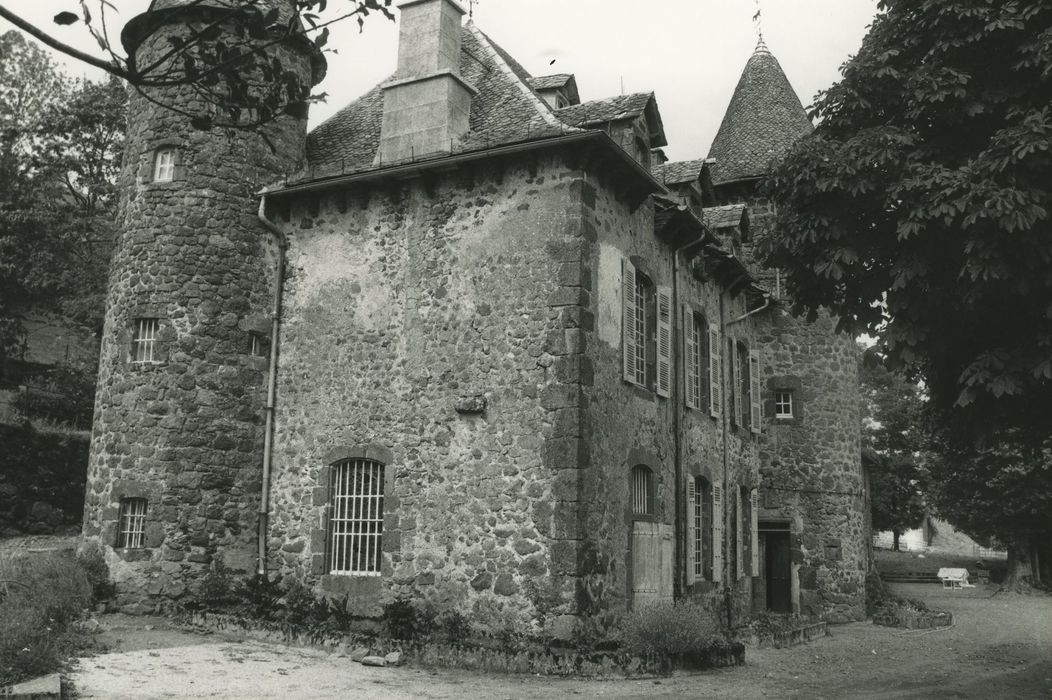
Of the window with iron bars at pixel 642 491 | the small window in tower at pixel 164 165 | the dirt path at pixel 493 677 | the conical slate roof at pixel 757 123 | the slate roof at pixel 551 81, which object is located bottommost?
the dirt path at pixel 493 677

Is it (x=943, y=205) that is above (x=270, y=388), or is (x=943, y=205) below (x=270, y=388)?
above

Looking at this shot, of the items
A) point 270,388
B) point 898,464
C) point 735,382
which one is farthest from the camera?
point 898,464

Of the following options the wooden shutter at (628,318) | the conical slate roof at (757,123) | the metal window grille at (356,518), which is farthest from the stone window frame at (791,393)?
the metal window grille at (356,518)

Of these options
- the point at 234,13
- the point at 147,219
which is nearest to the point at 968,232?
the point at 234,13

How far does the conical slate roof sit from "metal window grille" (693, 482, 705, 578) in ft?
27.3

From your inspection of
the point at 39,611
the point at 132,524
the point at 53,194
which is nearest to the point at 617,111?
the point at 132,524

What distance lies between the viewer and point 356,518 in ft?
42.1

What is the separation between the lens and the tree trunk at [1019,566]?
32719 mm

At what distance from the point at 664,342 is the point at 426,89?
17.4 ft

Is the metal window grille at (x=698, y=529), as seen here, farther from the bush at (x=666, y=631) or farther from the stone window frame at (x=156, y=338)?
the stone window frame at (x=156, y=338)

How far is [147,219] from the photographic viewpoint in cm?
1387

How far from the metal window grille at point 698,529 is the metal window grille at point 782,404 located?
522 cm

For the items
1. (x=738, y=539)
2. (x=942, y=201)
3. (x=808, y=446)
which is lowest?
(x=738, y=539)

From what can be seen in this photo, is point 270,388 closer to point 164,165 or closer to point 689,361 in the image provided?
point 164,165
